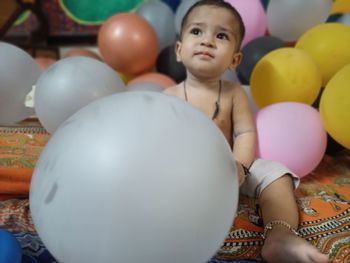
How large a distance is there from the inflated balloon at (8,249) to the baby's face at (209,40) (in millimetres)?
555

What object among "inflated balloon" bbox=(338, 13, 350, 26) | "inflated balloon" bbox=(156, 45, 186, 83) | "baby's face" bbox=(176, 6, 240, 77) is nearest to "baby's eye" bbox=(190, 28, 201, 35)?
"baby's face" bbox=(176, 6, 240, 77)

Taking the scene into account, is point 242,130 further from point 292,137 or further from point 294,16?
point 294,16

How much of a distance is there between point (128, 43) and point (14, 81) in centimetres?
48

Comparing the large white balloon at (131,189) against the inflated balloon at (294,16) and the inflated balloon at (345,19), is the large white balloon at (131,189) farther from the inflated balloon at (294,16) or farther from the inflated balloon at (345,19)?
the inflated balloon at (345,19)

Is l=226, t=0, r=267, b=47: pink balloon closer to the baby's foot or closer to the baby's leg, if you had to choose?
the baby's leg

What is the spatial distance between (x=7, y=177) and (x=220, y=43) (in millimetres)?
580

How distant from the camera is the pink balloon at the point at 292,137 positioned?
0.97 m

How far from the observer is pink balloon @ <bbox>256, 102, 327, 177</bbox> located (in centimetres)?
97

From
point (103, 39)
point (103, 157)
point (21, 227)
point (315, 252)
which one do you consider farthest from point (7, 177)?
point (103, 39)

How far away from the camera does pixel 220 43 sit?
0.94 metres

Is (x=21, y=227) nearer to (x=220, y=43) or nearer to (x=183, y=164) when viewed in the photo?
(x=183, y=164)

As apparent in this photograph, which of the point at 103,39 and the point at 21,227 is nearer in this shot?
the point at 21,227

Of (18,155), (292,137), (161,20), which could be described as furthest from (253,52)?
(18,155)

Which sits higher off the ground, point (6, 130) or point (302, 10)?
point (302, 10)
